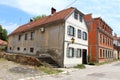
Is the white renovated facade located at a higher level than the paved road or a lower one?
higher

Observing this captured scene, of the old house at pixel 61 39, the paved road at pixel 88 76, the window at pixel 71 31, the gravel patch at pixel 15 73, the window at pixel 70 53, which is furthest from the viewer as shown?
the window at pixel 71 31

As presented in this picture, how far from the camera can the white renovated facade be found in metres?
19.9

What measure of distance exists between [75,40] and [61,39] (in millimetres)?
3122

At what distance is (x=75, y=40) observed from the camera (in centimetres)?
2202

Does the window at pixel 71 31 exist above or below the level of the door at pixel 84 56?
above

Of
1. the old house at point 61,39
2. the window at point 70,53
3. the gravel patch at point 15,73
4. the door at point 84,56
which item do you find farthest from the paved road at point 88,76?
the door at point 84,56

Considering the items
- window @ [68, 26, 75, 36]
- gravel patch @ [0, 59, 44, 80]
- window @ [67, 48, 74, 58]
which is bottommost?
gravel patch @ [0, 59, 44, 80]

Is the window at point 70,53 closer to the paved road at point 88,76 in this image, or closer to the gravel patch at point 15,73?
the paved road at point 88,76

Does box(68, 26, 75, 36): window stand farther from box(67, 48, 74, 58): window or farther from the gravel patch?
the gravel patch

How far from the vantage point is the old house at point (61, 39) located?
19625 mm

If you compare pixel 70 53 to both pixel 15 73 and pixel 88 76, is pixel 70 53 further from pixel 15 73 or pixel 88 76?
pixel 15 73

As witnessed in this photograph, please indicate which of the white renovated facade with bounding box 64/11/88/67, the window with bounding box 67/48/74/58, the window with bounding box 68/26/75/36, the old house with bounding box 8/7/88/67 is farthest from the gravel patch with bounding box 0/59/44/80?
the window with bounding box 68/26/75/36

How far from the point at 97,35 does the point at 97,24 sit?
7.91 feet

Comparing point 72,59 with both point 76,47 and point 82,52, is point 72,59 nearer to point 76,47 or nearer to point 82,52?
point 76,47
